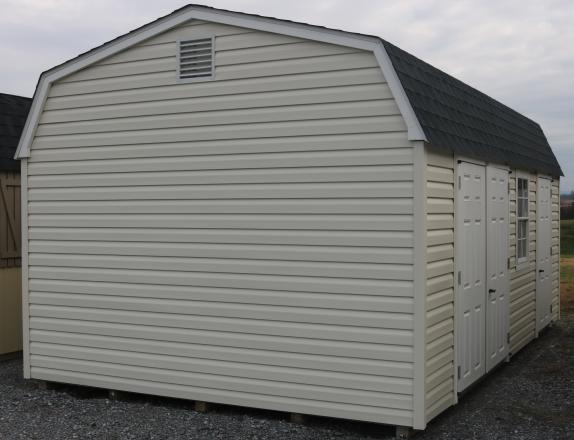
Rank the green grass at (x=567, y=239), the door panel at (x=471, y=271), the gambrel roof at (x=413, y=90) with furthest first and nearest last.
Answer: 1. the green grass at (x=567, y=239)
2. the door panel at (x=471, y=271)
3. the gambrel roof at (x=413, y=90)

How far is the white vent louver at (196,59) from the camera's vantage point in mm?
6633

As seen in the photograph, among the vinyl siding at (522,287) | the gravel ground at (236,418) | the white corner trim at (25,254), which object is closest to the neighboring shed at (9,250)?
the gravel ground at (236,418)

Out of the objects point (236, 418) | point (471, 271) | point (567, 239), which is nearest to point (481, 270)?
point (471, 271)

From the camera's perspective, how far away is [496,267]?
8.05 metres

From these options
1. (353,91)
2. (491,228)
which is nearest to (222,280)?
(353,91)

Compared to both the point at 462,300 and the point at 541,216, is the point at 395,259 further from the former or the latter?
the point at 541,216

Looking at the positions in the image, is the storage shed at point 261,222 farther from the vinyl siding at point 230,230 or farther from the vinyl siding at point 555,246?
the vinyl siding at point 555,246

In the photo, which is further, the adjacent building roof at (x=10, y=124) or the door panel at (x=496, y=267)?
the adjacent building roof at (x=10, y=124)

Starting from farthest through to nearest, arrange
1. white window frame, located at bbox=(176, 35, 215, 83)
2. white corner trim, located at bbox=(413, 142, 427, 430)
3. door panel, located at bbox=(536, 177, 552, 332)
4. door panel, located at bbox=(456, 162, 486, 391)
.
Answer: door panel, located at bbox=(536, 177, 552, 332) → door panel, located at bbox=(456, 162, 486, 391) → white window frame, located at bbox=(176, 35, 215, 83) → white corner trim, located at bbox=(413, 142, 427, 430)

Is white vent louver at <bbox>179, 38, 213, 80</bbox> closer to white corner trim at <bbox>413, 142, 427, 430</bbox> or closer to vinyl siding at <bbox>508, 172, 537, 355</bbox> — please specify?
white corner trim at <bbox>413, 142, 427, 430</bbox>

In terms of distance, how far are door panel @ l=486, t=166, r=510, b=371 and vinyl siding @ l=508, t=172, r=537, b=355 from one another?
0.33 meters

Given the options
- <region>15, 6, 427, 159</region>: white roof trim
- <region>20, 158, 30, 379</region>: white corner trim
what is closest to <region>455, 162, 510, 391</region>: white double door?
<region>15, 6, 427, 159</region>: white roof trim

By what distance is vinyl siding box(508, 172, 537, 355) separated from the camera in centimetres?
891

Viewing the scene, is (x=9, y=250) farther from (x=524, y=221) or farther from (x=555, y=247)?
(x=555, y=247)
